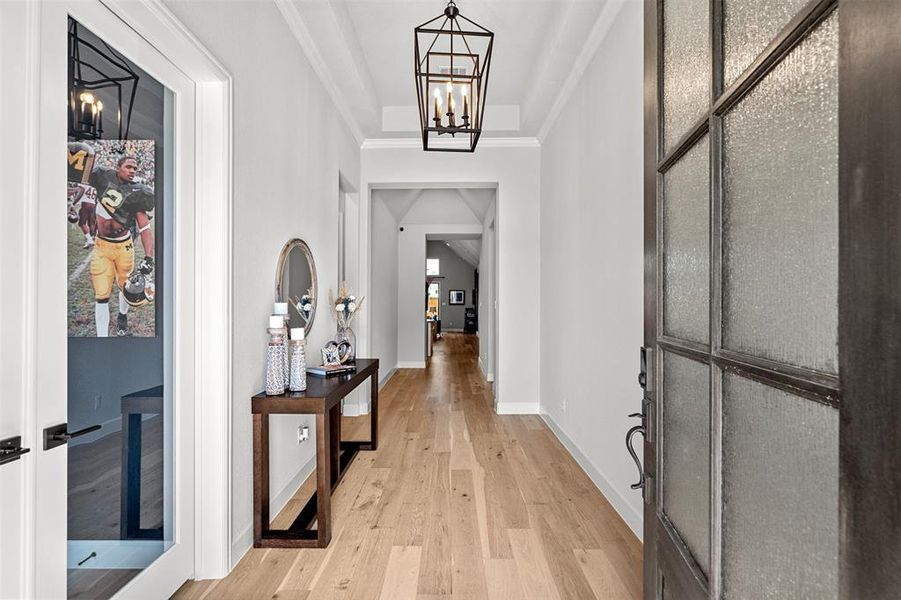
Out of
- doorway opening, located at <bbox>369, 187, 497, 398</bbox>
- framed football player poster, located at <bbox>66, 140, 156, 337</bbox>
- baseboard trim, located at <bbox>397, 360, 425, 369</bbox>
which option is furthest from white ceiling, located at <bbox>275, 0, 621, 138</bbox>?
baseboard trim, located at <bbox>397, 360, 425, 369</bbox>

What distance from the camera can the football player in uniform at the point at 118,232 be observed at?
1470 millimetres

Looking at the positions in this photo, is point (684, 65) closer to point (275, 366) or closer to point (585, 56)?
point (275, 366)

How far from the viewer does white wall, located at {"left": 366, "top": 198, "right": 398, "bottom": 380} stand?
20.2ft

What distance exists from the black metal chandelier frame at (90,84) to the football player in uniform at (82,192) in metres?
0.04

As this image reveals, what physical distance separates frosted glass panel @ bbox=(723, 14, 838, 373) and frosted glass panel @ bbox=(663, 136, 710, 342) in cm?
8

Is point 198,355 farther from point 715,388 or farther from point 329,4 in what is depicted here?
point 329,4

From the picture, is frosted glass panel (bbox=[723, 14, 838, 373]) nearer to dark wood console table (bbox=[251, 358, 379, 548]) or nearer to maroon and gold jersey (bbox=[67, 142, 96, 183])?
maroon and gold jersey (bbox=[67, 142, 96, 183])

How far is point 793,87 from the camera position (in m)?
0.65

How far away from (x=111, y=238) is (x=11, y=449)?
2.26 feet

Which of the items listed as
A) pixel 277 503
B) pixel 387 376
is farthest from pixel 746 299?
pixel 387 376

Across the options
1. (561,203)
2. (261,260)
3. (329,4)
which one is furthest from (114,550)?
(561,203)

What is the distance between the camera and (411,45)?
3529 mm

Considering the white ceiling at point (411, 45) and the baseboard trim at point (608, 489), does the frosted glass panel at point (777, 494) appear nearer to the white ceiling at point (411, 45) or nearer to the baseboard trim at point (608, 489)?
the baseboard trim at point (608, 489)

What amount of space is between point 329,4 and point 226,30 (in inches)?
35.3
